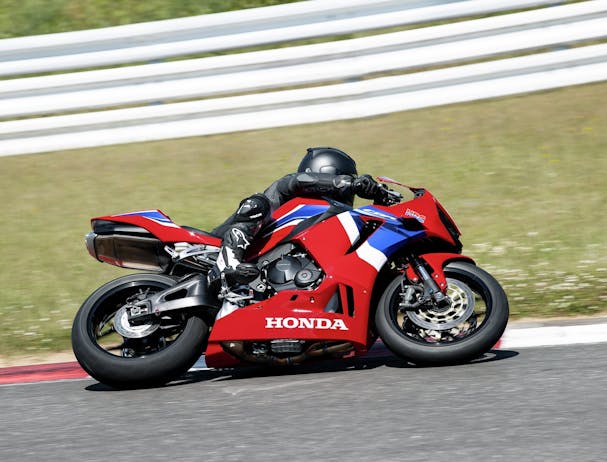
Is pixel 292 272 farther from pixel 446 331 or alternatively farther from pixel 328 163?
pixel 446 331

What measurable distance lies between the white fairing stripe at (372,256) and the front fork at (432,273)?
16 centimetres

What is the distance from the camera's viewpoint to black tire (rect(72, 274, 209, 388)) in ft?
17.3

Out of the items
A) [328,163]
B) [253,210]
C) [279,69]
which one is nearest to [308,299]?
[253,210]

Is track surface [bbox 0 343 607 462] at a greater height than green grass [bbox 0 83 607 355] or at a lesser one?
lesser

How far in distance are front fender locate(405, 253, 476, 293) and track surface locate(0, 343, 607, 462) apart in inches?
19.3

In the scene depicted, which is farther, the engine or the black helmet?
the black helmet

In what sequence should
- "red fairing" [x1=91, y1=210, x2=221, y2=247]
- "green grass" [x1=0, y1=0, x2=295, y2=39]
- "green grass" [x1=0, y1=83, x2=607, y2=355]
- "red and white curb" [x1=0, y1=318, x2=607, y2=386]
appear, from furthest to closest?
"green grass" [x1=0, y1=0, x2=295, y2=39] < "green grass" [x1=0, y1=83, x2=607, y2=355] < "red and white curb" [x1=0, y1=318, x2=607, y2=386] < "red fairing" [x1=91, y1=210, x2=221, y2=247]

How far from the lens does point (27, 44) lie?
9930 millimetres

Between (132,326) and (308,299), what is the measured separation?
3.39ft

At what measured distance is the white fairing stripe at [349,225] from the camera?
540 cm

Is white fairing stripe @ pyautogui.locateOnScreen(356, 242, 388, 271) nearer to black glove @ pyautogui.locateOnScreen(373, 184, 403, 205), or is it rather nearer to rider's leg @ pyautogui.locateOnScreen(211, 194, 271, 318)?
black glove @ pyautogui.locateOnScreen(373, 184, 403, 205)

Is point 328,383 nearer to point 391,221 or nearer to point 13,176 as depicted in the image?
point 391,221

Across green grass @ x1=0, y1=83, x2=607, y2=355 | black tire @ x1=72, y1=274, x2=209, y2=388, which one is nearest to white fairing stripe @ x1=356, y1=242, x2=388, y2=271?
black tire @ x1=72, y1=274, x2=209, y2=388

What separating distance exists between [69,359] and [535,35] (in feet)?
19.2
